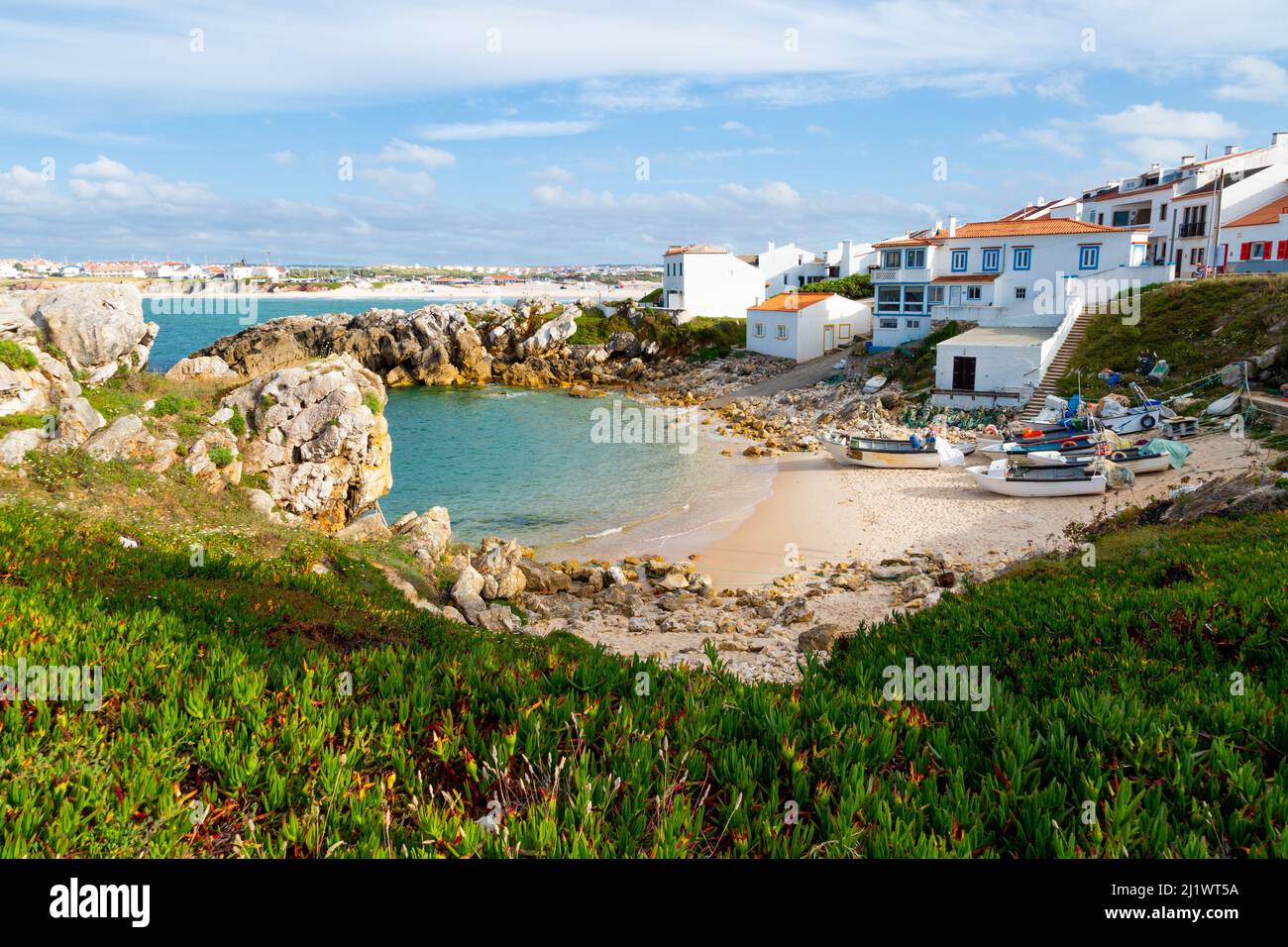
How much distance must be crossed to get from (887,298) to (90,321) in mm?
51973

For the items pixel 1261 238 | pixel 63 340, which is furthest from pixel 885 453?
pixel 1261 238

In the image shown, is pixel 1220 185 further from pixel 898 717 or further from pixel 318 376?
pixel 898 717

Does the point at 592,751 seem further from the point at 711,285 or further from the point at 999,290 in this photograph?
the point at 711,285

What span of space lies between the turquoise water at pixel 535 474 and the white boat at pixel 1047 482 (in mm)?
10587

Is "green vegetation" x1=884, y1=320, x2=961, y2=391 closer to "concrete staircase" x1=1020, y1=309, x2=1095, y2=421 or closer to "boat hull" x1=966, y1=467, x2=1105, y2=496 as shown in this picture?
"concrete staircase" x1=1020, y1=309, x2=1095, y2=421

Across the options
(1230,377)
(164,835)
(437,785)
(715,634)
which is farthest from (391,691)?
(1230,377)

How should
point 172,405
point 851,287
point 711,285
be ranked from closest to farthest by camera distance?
point 172,405, point 851,287, point 711,285

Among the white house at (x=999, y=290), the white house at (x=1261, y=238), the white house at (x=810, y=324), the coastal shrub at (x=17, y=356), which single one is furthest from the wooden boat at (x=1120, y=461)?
the white house at (x=810, y=324)

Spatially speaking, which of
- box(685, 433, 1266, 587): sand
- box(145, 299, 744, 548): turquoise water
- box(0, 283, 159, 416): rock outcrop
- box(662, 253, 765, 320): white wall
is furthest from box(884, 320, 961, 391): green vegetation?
box(0, 283, 159, 416): rock outcrop

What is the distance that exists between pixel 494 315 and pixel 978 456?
57.8 m

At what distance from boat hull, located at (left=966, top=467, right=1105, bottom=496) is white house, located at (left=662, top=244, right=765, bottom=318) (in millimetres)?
51140

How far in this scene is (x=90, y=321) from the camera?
76.9 feet

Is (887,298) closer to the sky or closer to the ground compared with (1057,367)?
closer to the sky

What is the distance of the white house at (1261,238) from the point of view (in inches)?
1980
